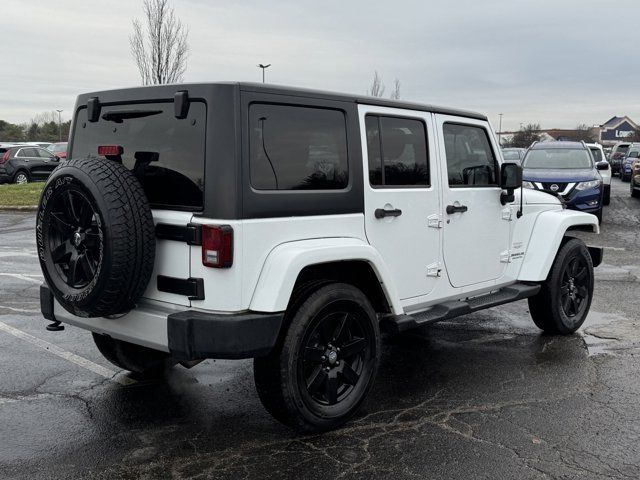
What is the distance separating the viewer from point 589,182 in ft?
45.5

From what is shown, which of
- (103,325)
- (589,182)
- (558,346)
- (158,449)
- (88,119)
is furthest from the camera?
(589,182)

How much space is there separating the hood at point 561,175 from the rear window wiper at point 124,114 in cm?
1147

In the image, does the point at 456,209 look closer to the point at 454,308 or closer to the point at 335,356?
the point at 454,308

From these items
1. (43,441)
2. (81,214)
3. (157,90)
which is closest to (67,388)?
(43,441)

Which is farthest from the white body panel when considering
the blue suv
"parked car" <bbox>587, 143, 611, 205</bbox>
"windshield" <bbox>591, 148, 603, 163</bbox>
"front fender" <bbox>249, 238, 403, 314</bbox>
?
"windshield" <bbox>591, 148, 603, 163</bbox>

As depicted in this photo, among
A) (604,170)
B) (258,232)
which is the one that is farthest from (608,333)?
(604,170)

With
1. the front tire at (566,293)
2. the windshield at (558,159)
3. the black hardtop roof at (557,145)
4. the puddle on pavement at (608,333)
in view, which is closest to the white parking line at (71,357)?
the front tire at (566,293)

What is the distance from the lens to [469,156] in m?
5.31

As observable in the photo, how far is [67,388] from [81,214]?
1649mm

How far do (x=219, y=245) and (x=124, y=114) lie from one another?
46.8 inches

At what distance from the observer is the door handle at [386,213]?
4312 millimetres

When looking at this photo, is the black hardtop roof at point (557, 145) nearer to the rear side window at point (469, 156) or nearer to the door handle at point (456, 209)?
the rear side window at point (469, 156)

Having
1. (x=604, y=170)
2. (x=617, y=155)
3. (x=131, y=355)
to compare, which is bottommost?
(x=131, y=355)

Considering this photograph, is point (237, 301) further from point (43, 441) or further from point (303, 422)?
point (43, 441)
